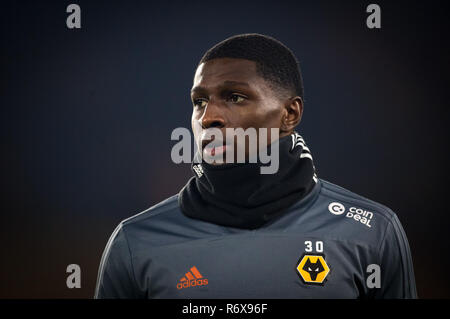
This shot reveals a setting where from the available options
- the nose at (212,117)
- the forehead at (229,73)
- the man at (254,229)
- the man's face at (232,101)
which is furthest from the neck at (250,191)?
the forehead at (229,73)

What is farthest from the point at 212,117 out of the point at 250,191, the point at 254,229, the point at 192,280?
the point at 192,280

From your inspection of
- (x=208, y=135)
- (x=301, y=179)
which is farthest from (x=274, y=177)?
(x=208, y=135)

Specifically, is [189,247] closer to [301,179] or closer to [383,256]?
[301,179]

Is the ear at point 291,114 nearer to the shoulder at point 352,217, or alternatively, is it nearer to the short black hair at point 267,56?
the short black hair at point 267,56

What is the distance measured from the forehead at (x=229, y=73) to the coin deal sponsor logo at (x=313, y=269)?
35.7 inches

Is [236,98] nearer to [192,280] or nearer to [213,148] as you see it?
[213,148]

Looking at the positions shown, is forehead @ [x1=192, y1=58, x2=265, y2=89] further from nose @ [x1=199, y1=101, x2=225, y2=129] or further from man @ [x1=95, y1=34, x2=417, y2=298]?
nose @ [x1=199, y1=101, x2=225, y2=129]

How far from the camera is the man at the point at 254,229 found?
2.25m

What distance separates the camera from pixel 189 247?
235 cm

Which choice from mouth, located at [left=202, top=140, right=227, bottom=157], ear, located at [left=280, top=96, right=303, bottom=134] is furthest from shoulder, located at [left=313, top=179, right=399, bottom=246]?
mouth, located at [left=202, top=140, right=227, bottom=157]

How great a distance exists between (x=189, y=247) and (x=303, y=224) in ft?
1.98

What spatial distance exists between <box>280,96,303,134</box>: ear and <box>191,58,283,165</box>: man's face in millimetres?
79

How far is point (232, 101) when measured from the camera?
2295mm

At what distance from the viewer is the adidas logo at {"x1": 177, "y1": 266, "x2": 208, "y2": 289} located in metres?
2.25
